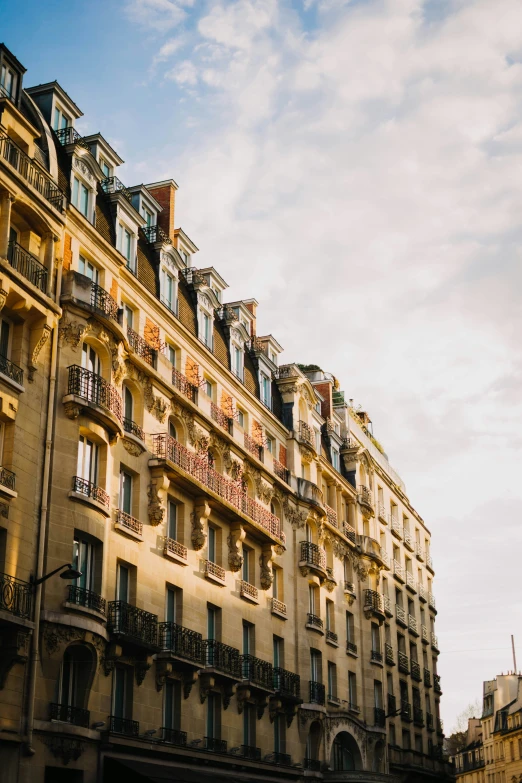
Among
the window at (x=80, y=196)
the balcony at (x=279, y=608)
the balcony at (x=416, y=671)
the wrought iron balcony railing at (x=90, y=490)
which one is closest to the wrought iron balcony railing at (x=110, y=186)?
the window at (x=80, y=196)

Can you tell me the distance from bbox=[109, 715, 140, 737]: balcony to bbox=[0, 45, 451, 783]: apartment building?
2.2 inches

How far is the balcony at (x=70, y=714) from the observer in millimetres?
25844

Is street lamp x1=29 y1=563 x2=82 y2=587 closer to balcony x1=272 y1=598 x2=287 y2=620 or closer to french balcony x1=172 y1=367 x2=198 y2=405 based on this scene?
french balcony x1=172 y1=367 x2=198 y2=405

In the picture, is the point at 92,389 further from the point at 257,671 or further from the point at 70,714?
the point at 257,671

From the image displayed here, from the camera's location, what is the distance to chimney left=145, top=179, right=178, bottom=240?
40.3 metres

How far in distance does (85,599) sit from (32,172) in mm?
12031

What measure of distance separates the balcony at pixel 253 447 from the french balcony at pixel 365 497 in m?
12.9

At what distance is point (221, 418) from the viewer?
38.9 meters

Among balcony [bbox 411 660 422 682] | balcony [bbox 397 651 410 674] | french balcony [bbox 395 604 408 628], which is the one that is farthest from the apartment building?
balcony [bbox 411 660 422 682]

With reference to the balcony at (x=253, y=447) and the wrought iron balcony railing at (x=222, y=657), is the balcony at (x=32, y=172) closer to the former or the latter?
the balcony at (x=253, y=447)

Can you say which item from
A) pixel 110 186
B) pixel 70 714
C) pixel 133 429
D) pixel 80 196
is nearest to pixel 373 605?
pixel 133 429

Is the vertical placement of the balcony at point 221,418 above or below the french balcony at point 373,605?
above

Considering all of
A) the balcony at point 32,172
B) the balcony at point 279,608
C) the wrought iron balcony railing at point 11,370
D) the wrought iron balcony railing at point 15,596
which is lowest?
the wrought iron balcony railing at point 15,596

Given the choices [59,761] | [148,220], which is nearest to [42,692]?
[59,761]
